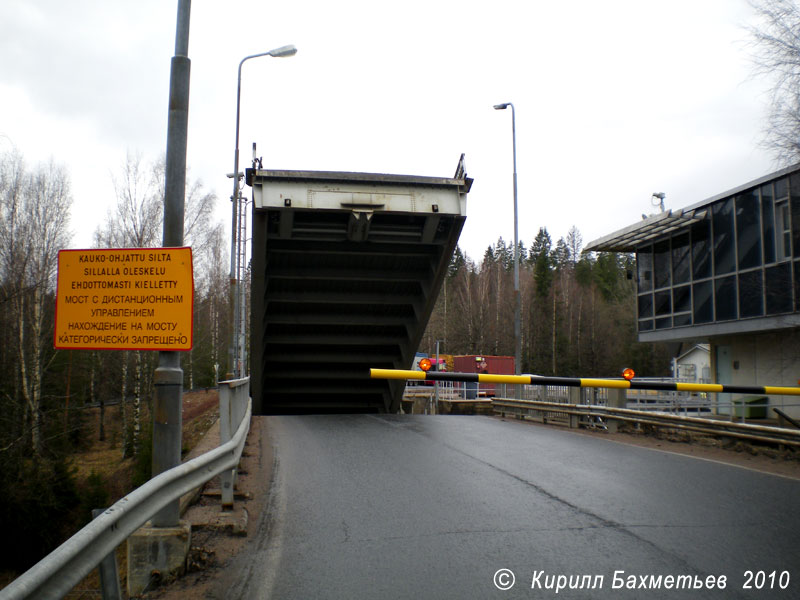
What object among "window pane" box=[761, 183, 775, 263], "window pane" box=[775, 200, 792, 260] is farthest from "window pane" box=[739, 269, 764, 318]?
"window pane" box=[775, 200, 792, 260]

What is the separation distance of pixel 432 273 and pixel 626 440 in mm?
5004

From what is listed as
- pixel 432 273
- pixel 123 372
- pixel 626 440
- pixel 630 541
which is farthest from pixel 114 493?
pixel 630 541

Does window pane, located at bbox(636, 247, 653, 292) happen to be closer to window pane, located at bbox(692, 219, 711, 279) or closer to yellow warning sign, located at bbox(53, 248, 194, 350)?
window pane, located at bbox(692, 219, 711, 279)

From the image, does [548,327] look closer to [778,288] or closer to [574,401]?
[778,288]

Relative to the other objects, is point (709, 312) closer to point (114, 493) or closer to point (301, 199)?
point (301, 199)

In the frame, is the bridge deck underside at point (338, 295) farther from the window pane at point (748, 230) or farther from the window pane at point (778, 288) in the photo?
the window pane at point (748, 230)

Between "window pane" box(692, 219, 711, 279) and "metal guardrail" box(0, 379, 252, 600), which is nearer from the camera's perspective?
"metal guardrail" box(0, 379, 252, 600)

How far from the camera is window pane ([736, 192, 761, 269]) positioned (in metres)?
18.3

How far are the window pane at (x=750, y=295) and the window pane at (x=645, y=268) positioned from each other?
16.5ft

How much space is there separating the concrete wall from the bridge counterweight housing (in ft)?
35.1

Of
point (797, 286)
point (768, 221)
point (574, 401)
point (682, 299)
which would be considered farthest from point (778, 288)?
point (574, 401)

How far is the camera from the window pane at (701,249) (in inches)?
812

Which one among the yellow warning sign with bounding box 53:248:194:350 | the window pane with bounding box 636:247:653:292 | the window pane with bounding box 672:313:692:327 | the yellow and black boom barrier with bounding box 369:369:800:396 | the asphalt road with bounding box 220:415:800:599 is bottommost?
the asphalt road with bounding box 220:415:800:599

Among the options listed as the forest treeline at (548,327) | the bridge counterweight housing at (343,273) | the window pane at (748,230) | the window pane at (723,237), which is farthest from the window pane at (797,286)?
the forest treeline at (548,327)
